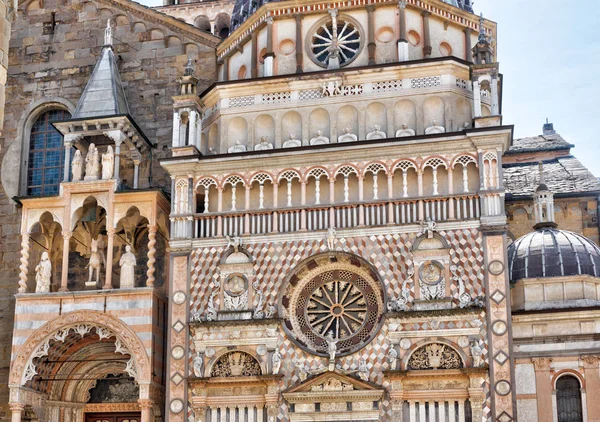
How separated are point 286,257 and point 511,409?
266 inches

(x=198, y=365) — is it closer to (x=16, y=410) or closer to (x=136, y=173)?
(x=16, y=410)

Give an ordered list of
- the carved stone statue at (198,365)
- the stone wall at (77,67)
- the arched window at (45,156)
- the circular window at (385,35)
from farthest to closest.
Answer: the arched window at (45,156) → the stone wall at (77,67) → the circular window at (385,35) → the carved stone statue at (198,365)

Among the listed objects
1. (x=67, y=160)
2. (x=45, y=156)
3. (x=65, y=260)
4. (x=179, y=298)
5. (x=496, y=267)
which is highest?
(x=45, y=156)

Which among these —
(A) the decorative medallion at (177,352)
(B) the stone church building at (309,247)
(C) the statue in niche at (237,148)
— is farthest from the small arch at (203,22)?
(A) the decorative medallion at (177,352)

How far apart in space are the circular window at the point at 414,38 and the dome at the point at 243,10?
14.9 feet

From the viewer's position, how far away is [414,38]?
29.2 m

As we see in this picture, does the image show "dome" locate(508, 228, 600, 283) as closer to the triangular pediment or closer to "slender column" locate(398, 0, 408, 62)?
the triangular pediment

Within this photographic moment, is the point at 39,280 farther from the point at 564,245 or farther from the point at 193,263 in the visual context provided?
the point at 564,245

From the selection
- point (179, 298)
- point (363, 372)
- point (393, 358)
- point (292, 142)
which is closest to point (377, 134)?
point (292, 142)

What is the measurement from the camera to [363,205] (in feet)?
86.7

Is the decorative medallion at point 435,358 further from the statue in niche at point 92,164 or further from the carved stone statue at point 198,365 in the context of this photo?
the statue in niche at point 92,164

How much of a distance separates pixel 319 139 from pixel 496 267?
5.97 metres

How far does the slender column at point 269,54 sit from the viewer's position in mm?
29094

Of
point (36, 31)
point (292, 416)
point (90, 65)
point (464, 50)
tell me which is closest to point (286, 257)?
point (292, 416)
